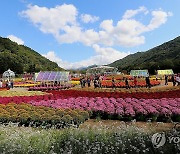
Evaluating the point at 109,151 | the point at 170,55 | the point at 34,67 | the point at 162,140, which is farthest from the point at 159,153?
the point at 170,55

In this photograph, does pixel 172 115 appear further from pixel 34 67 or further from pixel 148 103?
pixel 34 67

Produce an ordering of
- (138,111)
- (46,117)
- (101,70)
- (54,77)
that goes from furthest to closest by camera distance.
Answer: (101,70)
(54,77)
(138,111)
(46,117)

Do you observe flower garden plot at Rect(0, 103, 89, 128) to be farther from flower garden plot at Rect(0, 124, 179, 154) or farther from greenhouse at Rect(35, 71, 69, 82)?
greenhouse at Rect(35, 71, 69, 82)

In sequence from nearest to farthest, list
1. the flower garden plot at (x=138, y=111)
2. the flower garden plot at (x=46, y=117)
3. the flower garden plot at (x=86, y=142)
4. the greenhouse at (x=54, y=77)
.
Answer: the flower garden plot at (x=86, y=142) < the flower garden plot at (x=46, y=117) < the flower garden plot at (x=138, y=111) < the greenhouse at (x=54, y=77)

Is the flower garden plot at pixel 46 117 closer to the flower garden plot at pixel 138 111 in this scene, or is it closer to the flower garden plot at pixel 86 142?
the flower garden plot at pixel 138 111

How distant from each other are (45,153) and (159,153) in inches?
93.7

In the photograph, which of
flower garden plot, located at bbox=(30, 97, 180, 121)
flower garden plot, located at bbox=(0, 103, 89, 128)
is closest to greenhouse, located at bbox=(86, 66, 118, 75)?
flower garden plot, located at bbox=(30, 97, 180, 121)

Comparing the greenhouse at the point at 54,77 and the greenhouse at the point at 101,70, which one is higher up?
the greenhouse at the point at 101,70

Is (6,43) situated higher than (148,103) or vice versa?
(6,43)

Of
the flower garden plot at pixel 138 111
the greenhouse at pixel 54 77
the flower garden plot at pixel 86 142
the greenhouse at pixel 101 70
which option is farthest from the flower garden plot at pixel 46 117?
the greenhouse at pixel 101 70

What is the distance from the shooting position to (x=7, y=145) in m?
6.81

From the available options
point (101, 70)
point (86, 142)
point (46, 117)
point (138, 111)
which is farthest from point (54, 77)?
point (101, 70)

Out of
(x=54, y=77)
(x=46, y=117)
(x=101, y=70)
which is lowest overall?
(x=46, y=117)

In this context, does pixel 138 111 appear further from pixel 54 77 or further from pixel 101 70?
pixel 101 70
